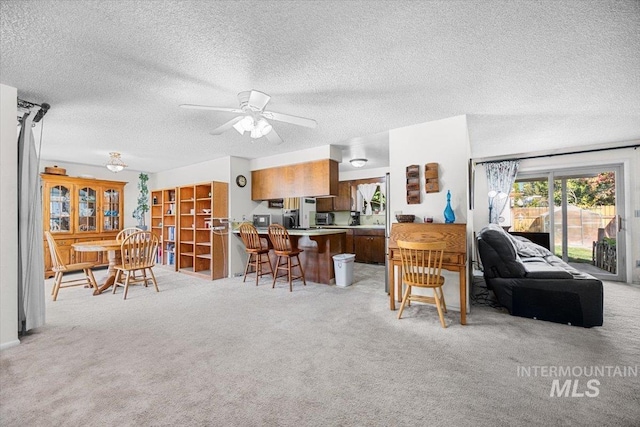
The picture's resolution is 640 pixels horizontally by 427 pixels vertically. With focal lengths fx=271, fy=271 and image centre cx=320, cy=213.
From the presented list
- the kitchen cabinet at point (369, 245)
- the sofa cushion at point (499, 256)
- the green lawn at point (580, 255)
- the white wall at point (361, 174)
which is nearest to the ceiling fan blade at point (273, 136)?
the sofa cushion at point (499, 256)

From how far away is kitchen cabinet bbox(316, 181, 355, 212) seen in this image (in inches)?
285

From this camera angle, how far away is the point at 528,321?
2.88 meters

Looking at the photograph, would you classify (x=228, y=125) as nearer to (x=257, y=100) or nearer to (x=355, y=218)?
(x=257, y=100)

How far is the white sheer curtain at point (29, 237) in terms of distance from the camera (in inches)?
101

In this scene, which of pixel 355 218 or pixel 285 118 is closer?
pixel 285 118

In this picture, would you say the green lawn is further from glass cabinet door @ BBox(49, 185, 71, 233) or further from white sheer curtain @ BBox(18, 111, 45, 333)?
glass cabinet door @ BBox(49, 185, 71, 233)

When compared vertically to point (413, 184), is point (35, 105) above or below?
above

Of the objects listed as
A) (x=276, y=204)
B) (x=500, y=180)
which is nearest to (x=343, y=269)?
(x=276, y=204)

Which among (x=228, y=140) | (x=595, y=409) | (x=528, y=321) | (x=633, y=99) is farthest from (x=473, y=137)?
(x=228, y=140)

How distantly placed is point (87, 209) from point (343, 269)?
5481mm

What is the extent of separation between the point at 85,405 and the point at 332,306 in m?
2.37

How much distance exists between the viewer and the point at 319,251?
4.62 metres

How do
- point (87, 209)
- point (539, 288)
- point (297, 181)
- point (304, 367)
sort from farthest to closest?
point (87, 209) < point (297, 181) < point (539, 288) < point (304, 367)

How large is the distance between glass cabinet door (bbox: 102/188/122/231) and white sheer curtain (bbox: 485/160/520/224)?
8166mm
